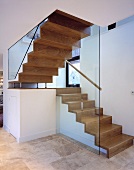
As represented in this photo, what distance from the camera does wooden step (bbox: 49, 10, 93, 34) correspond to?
2.23 metres

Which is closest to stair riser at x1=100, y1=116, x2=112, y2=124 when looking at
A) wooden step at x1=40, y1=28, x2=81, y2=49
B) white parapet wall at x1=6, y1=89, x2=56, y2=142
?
white parapet wall at x1=6, y1=89, x2=56, y2=142

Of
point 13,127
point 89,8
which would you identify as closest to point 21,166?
point 13,127

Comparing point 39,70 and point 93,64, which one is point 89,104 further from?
point 39,70

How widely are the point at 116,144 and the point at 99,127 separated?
0.42 m

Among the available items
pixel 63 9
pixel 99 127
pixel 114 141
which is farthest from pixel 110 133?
pixel 63 9

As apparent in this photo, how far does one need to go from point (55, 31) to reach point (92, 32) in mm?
847

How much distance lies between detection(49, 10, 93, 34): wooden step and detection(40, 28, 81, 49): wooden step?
9.8 inches

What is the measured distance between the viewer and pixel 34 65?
10.0 feet

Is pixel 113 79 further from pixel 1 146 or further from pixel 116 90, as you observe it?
pixel 1 146

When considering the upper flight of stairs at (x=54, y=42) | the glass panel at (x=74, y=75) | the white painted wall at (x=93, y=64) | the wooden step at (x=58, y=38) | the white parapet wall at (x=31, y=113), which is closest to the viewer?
the upper flight of stairs at (x=54, y=42)

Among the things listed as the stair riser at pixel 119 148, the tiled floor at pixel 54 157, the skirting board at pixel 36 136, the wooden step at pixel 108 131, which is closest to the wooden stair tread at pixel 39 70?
the skirting board at pixel 36 136

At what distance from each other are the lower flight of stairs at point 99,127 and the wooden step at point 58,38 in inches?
54.5

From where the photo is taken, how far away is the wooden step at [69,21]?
2234 mm

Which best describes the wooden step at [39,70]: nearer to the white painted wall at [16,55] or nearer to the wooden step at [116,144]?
the white painted wall at [16,55]
